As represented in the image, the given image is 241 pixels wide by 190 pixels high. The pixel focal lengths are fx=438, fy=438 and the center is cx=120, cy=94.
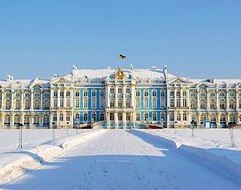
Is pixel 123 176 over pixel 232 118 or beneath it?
beneath

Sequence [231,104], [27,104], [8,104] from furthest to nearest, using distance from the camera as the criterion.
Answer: [231,104] → [27,104] → [8,104]

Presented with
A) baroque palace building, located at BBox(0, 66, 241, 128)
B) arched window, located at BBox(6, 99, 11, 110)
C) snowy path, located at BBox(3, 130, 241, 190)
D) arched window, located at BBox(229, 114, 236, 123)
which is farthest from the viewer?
arched window, located at BBox(229, 114, 236, 123)

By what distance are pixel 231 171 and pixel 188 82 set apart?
78.8 metres

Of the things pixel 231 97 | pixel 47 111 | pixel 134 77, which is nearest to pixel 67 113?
pixel 47 111

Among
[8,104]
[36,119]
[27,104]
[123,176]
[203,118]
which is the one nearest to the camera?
[123,176]

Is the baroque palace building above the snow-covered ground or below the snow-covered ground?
above

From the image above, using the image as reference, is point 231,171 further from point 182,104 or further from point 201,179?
point 182,104

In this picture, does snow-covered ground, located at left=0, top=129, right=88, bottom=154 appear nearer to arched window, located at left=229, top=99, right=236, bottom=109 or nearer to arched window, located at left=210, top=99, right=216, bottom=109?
arched window, located at left=210, top=99, right=216, bottom=109

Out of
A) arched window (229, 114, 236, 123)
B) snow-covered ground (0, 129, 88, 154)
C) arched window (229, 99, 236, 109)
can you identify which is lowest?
snow-covered ground (0, 129, 88, 154)

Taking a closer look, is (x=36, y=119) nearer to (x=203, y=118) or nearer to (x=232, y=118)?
(x=203, y=118)

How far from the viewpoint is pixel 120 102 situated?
Answer: 298ft

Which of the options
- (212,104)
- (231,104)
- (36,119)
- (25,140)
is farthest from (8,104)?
(25,140)

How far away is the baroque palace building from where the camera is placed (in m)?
89.8

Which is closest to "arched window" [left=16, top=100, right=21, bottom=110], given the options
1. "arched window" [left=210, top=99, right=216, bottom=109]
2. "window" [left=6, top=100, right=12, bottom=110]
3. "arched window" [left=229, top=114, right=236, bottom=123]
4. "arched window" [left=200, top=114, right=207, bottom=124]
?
"window" [left=6, top=100, right=12, bottom=110]
